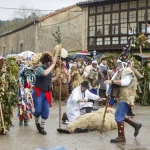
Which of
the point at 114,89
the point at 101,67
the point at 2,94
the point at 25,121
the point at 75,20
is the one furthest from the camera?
the point at 75,20

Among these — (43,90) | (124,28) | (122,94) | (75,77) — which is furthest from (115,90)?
(124,28)

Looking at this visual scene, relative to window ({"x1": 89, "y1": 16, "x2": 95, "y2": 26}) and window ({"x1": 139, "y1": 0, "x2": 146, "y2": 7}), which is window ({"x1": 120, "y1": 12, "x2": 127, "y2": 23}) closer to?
window ({"x1": 139, "y1": 0, "x2": 146, "y2": 7})

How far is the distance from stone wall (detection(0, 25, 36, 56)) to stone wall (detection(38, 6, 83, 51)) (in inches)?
38.8

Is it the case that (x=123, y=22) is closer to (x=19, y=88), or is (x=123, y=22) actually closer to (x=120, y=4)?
(x=120, y=4)

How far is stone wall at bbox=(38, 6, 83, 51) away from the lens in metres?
39.3

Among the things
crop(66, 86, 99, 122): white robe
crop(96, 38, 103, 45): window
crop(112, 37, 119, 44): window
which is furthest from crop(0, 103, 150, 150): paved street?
crop(96, 38, 103, 45): window

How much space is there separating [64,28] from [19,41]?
8008 millimetres

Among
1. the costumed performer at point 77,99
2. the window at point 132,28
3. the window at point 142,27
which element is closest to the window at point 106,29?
the window at point 132,28

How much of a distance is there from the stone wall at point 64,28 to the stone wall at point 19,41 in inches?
38.8

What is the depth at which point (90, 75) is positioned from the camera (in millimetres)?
14359

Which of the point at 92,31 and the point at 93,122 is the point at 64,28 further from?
the point at 93,122

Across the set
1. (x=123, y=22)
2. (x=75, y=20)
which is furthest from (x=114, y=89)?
(x=75, y=20)

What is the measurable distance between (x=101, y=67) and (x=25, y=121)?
6.23 metres

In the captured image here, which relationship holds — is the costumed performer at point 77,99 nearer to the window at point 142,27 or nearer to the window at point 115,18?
the window at point 142,27
